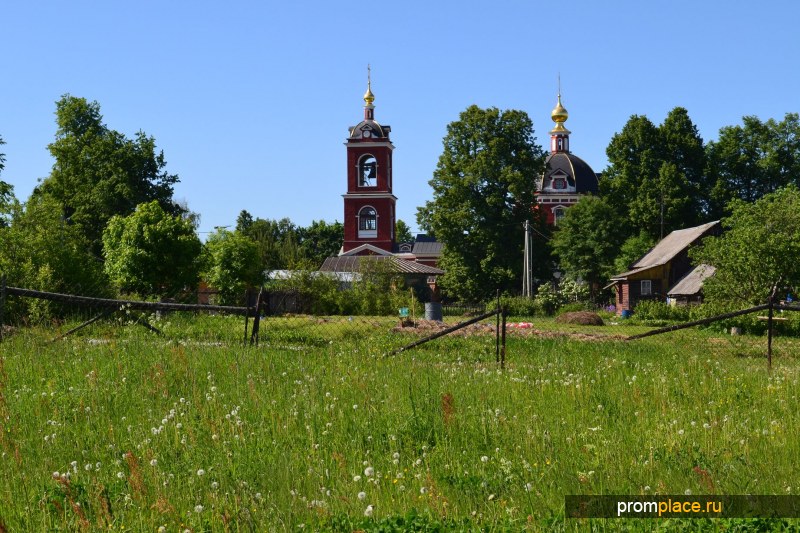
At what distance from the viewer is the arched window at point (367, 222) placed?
7669 centimetres

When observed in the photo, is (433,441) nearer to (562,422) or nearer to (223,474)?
(562,422)

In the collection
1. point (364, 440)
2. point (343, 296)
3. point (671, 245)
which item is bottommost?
point (364, 440)

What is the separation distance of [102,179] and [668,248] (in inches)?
1482

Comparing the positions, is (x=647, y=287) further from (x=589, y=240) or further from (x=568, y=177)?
(x=568, y=177)

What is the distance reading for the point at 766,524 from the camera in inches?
193

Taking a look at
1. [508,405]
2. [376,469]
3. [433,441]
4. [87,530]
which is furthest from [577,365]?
[87,530]

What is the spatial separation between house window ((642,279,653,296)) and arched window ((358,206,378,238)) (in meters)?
28.2

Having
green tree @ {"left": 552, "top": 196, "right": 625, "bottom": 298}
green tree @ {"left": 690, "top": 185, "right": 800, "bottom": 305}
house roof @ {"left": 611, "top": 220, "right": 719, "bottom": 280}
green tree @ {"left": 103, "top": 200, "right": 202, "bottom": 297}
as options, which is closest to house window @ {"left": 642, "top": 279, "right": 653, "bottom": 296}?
house roof @ {"left": 611, "top": 220, "right": 719, "bottom": 280}

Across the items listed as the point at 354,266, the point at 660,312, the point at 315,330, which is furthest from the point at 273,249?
the point at 315,330

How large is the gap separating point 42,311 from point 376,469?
657 inches

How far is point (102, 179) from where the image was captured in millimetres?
53781

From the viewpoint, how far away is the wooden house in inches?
2138

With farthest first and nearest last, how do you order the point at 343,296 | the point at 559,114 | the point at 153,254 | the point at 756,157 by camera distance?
the point at 559,114
the point at 756,157
the point at 343,296
the point at 153,254

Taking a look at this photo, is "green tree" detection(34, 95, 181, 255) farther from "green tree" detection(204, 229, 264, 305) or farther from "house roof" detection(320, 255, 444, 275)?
"house roof" detection(320, 255, 444, 275)
